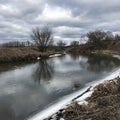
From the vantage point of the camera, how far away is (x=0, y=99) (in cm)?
1170

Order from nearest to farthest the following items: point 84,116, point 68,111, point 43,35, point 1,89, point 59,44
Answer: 1. point 84,116
2. point 68,111
3. point 1,89
4. point 43,35
5. point 59,44

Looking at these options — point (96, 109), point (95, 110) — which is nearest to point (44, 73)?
point (96, 109)

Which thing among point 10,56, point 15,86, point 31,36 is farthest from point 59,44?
point 15,86

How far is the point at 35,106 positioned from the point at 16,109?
0.93 meters

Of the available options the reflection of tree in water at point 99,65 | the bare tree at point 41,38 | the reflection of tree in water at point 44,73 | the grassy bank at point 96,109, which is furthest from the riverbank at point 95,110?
the bare tree at point 41,38

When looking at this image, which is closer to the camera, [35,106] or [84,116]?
[84,116]

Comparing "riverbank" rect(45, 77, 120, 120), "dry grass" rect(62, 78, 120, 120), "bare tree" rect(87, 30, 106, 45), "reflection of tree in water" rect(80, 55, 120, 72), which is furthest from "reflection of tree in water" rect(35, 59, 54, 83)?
"bare tree" rect(87, 30, 106, 45)

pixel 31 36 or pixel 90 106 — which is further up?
pixel 31 36

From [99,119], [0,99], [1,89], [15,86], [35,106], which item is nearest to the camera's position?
[99,119]

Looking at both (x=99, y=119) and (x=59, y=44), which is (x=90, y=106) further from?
(x=59, y=44)

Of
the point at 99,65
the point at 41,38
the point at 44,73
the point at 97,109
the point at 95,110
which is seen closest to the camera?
the point at 95,110

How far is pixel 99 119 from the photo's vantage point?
6930mm

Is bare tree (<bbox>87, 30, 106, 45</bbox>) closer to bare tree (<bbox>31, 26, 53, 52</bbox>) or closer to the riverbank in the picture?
bare tree (<bbox>31, 26, 53, 52</bbox>)

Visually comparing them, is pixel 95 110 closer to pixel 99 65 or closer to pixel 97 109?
pixel 97 109
